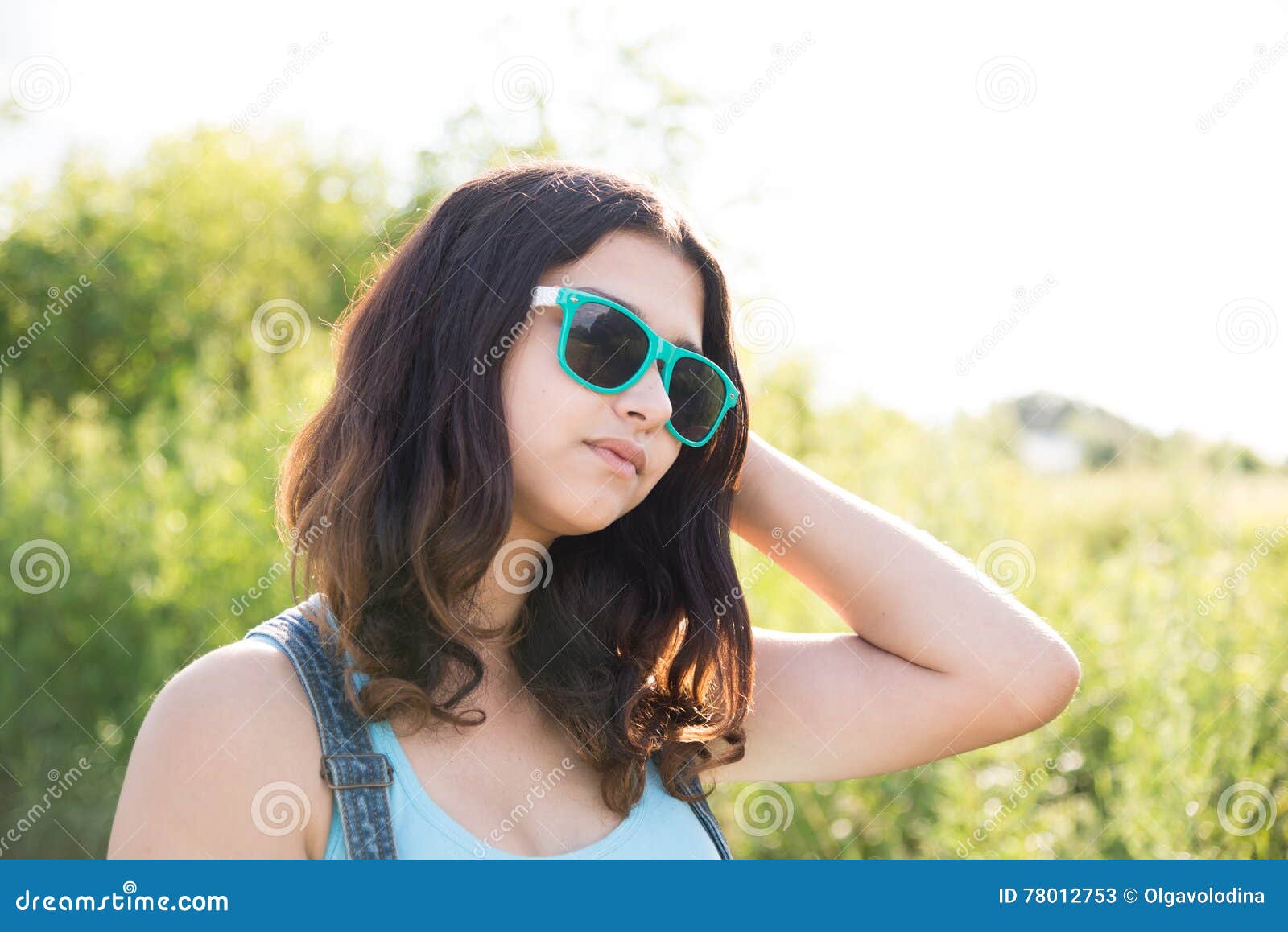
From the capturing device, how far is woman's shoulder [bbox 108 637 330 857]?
55.7 inches

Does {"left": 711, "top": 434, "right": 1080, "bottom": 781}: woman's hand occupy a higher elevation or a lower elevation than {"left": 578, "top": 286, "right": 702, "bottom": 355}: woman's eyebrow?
lower

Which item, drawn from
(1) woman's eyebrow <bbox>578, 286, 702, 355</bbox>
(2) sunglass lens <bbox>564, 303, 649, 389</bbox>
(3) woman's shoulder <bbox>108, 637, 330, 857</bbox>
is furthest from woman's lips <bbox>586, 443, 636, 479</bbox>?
(3) woman's shoulder <bbox>108, 637, 330, 857</bbox>

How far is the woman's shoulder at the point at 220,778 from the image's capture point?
141 cm

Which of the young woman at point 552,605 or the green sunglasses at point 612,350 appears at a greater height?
the green sunglasses at point 612,350

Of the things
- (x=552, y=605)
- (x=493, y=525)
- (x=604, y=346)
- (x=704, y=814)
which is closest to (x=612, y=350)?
(x=604, y=346)

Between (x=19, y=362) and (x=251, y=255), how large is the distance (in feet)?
8.28

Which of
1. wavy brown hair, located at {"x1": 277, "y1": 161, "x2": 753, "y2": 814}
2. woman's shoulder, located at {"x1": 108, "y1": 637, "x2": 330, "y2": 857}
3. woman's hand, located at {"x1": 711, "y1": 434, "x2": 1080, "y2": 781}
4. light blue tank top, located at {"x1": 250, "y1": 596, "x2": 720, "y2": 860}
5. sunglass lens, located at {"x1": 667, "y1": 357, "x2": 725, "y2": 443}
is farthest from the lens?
woman's hand, located at {"x1": 711, "y1": 434, "x2": 1080, "y2": 781}

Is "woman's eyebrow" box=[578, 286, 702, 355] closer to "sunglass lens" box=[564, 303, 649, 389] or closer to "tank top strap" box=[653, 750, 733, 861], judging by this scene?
"sunglass lens" box=[564, 303, 649, 389]

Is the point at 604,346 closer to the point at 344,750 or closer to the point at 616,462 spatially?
the point at 616,462

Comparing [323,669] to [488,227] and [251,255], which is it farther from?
[251,255]

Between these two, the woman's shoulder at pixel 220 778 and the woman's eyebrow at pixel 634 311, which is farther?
the woman's eyebrow at pixel 634 311

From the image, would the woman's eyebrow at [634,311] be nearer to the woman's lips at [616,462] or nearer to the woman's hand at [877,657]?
the woman's lips at [616,462]


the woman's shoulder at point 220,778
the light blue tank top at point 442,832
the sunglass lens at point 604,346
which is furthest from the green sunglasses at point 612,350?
the woman's shoulder at point 220,778

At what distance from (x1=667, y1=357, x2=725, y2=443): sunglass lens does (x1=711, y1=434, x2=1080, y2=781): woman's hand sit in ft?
0.91
